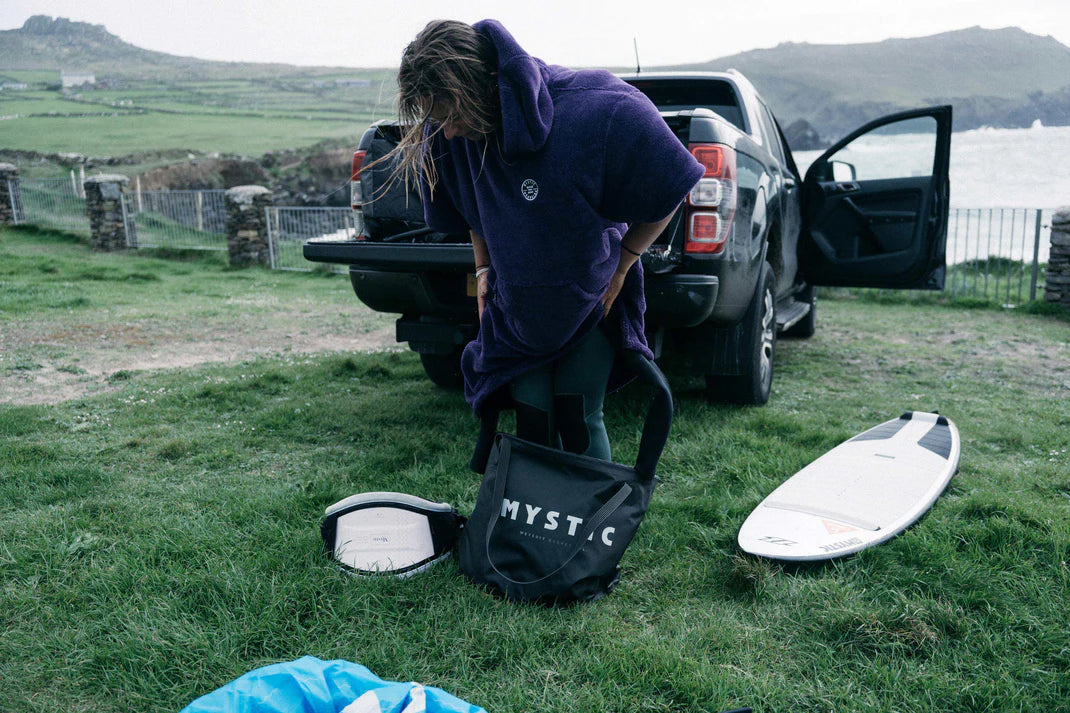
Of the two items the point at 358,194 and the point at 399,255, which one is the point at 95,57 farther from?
the point at 399,255

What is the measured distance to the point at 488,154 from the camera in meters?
2.10

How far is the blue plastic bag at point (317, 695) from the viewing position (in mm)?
1564

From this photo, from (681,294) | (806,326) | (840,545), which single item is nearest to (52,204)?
(806,326)

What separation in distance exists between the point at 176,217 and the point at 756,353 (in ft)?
49.7

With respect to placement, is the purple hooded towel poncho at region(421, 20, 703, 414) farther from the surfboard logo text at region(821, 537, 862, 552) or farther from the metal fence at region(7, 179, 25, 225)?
the metal fence at region(7, 179, 25, 225)

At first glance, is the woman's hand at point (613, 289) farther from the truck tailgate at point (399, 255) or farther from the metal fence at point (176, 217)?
the metal fence at point (176, 217)

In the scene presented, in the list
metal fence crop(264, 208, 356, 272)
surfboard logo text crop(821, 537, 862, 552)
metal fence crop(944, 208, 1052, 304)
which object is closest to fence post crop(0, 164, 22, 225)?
metal fence crop(264, 208, 356, 272)

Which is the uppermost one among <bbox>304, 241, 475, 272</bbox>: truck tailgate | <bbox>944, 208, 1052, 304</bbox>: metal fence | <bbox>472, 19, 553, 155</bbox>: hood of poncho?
<bbox>472, 19, 553, 155</bbox>: hood of poncho

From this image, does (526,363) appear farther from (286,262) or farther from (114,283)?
(286,262)

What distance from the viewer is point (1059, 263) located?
924cm

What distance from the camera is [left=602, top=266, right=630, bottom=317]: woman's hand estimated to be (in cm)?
226

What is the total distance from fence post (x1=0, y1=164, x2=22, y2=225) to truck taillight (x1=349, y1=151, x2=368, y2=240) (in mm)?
17440

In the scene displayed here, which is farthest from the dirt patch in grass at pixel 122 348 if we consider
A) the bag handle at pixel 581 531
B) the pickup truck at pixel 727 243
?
the bag handle at pixel 581 531

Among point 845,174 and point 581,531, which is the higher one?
point 845,174
